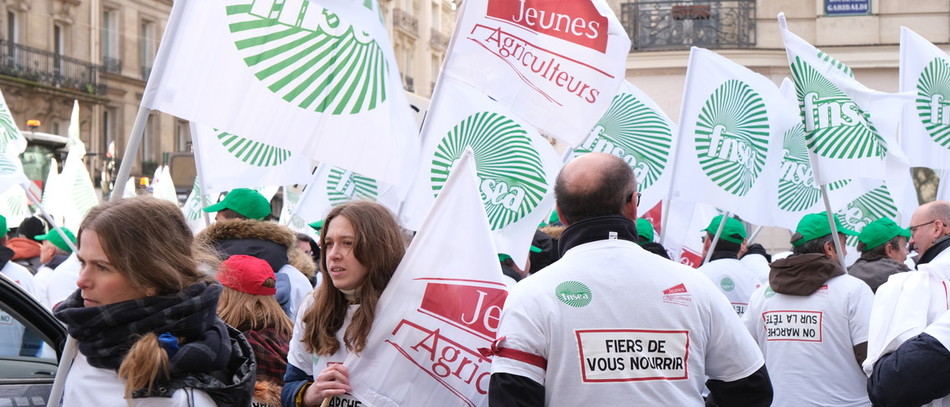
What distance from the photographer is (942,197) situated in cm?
829

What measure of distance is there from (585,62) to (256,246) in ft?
6.37

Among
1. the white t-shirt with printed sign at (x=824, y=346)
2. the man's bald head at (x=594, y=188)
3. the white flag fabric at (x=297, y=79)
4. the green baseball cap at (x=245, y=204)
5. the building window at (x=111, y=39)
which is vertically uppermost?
the building window at (x=111, y=39)

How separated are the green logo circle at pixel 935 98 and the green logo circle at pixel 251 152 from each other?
4.45 m

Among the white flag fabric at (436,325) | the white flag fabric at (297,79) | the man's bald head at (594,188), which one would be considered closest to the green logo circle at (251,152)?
the white flag fabric at (297,79)

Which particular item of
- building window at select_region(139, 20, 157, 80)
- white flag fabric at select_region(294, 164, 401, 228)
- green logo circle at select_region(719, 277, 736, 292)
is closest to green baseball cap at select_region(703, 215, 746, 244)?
green logo circle at select_region(719, 277, 736, 292)

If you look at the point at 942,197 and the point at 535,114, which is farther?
the point at 942,197

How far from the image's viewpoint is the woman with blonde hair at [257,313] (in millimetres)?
4438

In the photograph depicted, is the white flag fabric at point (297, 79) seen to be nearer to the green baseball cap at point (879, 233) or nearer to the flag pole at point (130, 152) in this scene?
the flag pole at point (130, 152)

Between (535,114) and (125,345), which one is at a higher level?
(535,114)

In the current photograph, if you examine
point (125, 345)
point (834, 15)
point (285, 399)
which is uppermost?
point (834, 15)

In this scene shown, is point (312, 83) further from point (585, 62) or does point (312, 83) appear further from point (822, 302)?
point (822, 302)

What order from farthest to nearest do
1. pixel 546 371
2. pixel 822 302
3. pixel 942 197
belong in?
pixel 942 197 < pixel 822 302 < pixel 546 371

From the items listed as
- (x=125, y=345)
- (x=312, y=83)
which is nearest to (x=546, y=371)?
(x=125, y=345)

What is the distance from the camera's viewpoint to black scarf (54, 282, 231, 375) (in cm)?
280
